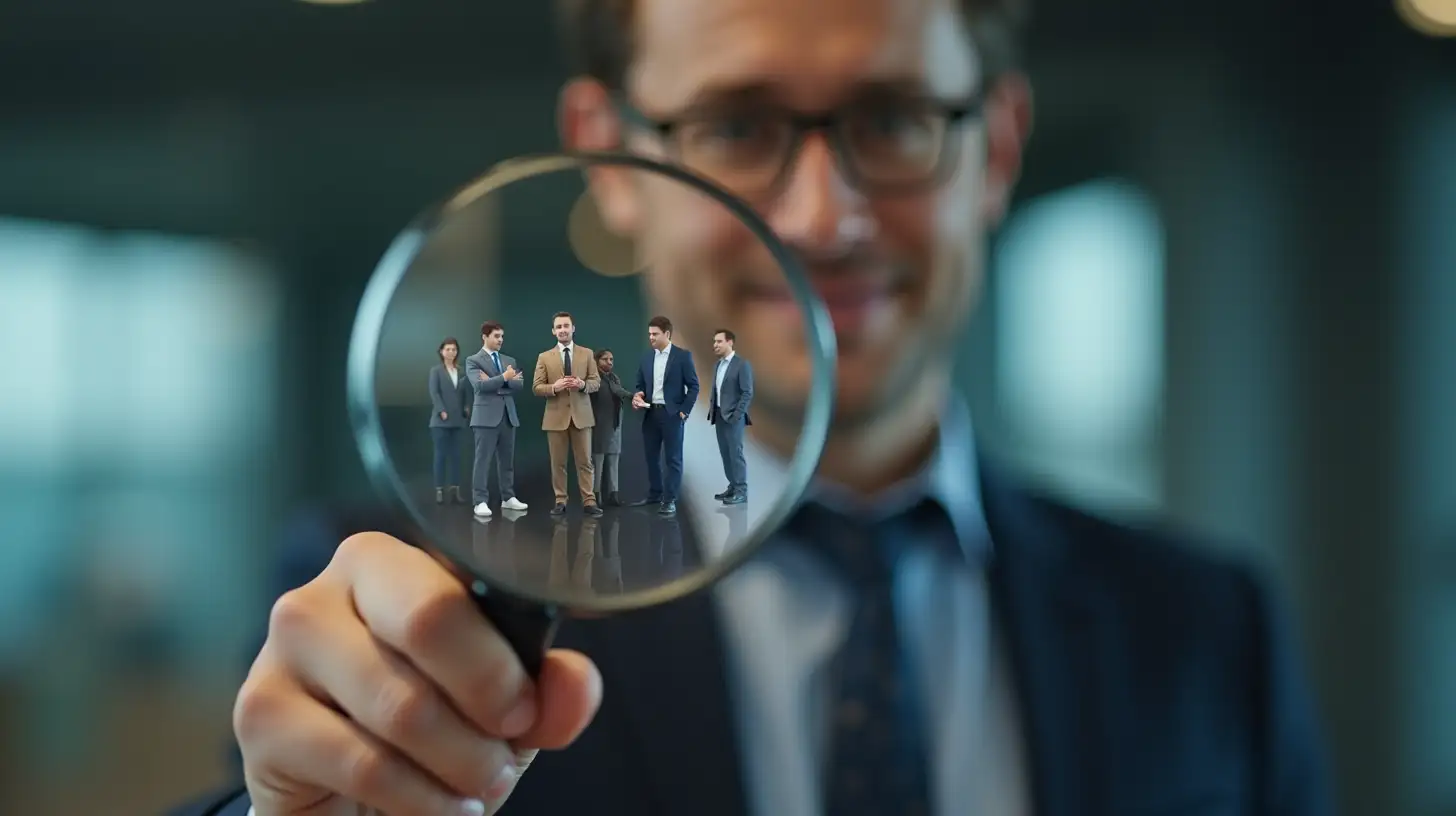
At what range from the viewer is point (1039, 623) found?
1271mm

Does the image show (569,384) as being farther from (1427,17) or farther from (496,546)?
(1427,17)

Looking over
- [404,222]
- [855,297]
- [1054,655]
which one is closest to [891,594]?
[1054,655]

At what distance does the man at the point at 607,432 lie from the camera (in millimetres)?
561

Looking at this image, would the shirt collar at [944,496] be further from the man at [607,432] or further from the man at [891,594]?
the man at [607,432]

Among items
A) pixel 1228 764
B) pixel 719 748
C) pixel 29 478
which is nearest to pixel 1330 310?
pixel 1228 764

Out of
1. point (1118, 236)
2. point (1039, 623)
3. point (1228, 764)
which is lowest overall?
point (1228, 764)

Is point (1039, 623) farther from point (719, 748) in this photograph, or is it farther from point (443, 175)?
point (443, 175)

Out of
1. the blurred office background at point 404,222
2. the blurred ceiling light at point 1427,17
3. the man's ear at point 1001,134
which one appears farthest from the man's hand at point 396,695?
→ the blurred ceiling light at point 1427,17

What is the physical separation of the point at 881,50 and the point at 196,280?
2550 millimetres

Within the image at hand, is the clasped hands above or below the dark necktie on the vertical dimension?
above

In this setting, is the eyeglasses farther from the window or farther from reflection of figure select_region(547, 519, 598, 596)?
the window

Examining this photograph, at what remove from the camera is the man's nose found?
1.07 m

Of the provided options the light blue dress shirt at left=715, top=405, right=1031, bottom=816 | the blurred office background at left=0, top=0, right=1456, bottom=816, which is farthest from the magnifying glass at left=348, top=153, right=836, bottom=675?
the blurred office background at left=0, top=0, right=1456, bottom=816

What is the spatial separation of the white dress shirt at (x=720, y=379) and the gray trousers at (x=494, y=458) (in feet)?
0.34
